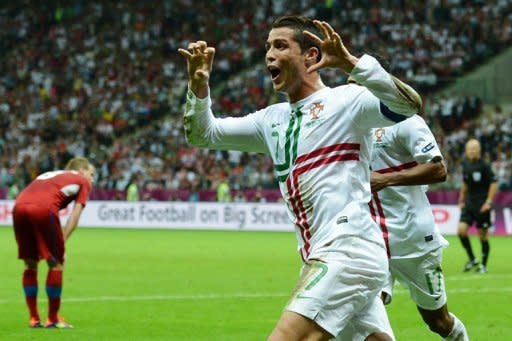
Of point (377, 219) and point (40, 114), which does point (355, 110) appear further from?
point (40, 114)

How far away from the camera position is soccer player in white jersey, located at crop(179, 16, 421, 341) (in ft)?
17.3

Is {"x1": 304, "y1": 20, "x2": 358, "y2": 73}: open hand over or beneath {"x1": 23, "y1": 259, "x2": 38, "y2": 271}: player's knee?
over

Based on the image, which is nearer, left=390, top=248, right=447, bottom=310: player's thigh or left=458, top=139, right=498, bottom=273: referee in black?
left=390, top=248, right=447, bottom=310: player's thigh

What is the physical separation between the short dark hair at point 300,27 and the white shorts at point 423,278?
9.47 ft

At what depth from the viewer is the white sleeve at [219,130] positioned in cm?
595

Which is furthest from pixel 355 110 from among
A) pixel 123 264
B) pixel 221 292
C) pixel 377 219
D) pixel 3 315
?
pixel 123 264

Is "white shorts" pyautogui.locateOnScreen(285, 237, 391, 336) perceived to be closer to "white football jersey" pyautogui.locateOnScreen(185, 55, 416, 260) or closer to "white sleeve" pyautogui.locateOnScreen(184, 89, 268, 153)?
"white football jersey" pyautogui.locateOnScreen(185, 55, 416, 260)

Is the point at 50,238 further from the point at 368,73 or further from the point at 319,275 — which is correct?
the point at 368,73

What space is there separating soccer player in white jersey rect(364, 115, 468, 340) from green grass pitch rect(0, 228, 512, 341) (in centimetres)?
228

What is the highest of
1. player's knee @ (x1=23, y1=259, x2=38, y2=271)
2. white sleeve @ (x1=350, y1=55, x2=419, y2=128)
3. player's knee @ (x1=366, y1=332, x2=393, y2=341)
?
white sleeve @ (x1=350, y1=55, x2=419, y2=128)

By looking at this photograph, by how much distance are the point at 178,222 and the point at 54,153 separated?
331 inches

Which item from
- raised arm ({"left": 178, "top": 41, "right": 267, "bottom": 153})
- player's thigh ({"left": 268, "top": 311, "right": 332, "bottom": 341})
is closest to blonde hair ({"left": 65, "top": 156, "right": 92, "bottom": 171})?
raised arm ({"left": 178, "top": 41, "right": 267, "bottom": 153})

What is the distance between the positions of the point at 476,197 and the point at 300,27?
1376 cm

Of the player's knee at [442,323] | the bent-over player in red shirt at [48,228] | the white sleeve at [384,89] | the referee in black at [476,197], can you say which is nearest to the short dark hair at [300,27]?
the white sleeve at [384,89]
